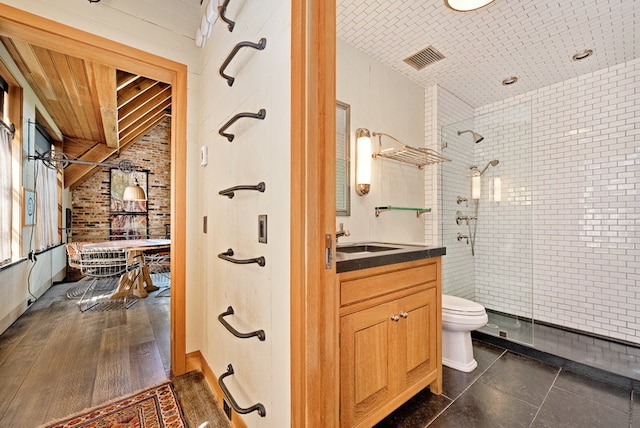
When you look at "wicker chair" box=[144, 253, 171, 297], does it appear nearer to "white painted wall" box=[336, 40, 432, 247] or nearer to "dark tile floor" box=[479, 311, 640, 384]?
"white painted wall" box=[336, 40, 432, 247]

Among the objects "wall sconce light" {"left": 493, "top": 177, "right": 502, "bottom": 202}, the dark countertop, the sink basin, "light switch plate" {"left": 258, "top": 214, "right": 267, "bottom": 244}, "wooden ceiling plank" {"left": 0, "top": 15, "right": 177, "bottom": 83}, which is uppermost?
"wooden ceiling plank" {"left": 0, "top": 15, "right": 177, "bottom": 83}

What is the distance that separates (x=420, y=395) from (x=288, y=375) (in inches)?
46.8

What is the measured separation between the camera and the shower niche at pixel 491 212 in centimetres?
282

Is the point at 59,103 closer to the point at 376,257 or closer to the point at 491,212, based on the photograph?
the point at 376,257

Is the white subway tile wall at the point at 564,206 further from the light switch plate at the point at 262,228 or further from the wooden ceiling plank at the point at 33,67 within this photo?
the wooden ceiling plank at the point at 33,67

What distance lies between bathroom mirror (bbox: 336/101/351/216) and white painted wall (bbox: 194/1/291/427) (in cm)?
→ 93

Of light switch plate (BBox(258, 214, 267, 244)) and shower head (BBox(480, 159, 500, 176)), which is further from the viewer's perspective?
shower head (BBox(480, 159, 500, 176))

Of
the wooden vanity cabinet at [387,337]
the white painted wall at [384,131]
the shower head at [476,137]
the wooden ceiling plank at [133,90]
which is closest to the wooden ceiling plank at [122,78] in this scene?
the wooden ceiling plank at [133,90]

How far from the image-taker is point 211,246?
1762 millimetres

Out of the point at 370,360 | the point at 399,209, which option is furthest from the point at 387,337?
the point at 399,209

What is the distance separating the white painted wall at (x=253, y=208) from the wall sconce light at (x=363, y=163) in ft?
3.66

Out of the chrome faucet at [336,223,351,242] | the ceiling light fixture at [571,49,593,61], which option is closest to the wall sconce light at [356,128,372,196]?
the chrome faucet at [336,223,351,242]

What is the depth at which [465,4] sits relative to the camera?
174 cm

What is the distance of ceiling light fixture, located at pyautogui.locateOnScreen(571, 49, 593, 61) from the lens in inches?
91.1
